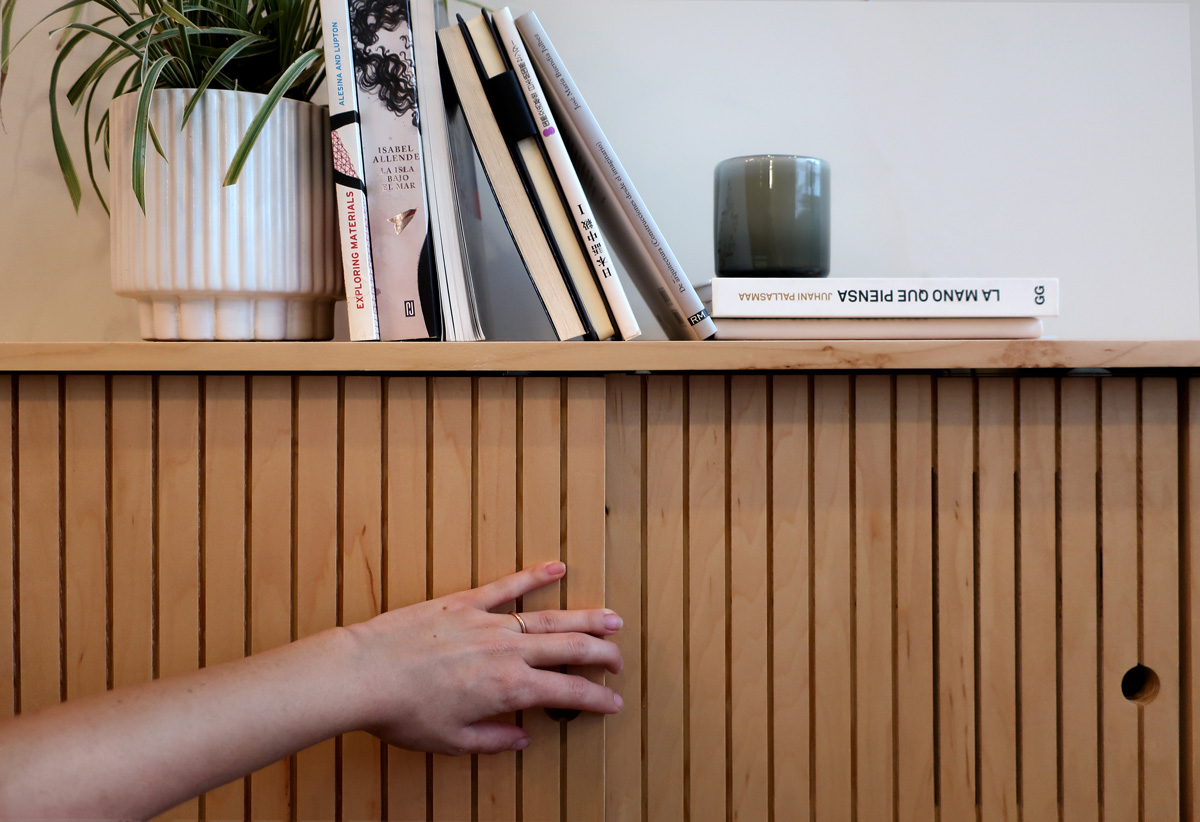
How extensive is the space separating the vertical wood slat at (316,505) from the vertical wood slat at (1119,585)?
2.10ft

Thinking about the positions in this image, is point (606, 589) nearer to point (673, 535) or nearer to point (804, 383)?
point (673, 535)

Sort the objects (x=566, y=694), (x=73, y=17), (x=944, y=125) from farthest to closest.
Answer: (x=944, y=125) < (x=73, y=17) < (x=566, y=694)

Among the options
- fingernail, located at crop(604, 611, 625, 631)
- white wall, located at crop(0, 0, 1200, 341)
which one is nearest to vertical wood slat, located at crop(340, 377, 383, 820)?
fingernail, located at crop(604, 611, 625, 631)

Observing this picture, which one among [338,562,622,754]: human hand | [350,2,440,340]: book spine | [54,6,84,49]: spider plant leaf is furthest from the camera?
[54,6,84,49]: spider plant leaf

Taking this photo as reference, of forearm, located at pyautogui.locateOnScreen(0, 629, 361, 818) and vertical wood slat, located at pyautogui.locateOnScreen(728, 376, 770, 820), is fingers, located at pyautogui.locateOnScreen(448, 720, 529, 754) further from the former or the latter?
vertical wood slat, located at pyautogui.locateOnScreen(728, 376, 770, 820)

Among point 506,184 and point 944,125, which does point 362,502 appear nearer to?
point 506,184

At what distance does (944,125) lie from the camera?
0.96 meters

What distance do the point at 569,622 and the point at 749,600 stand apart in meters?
0.17

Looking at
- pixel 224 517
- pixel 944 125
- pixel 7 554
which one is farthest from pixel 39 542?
pixel 944 125

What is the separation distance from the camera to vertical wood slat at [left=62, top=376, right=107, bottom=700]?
614 millimetres

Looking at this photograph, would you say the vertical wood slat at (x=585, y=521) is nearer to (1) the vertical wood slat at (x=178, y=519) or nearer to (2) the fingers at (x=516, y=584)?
(2) the fingers at (x=516, y=584)

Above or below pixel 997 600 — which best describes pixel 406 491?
above

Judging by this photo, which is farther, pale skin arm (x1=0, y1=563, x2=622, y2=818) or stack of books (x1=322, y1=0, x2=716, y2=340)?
stack of books (x1=322, y1=0, x2=716, y2=340)

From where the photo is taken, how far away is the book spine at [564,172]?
0.65 metres
